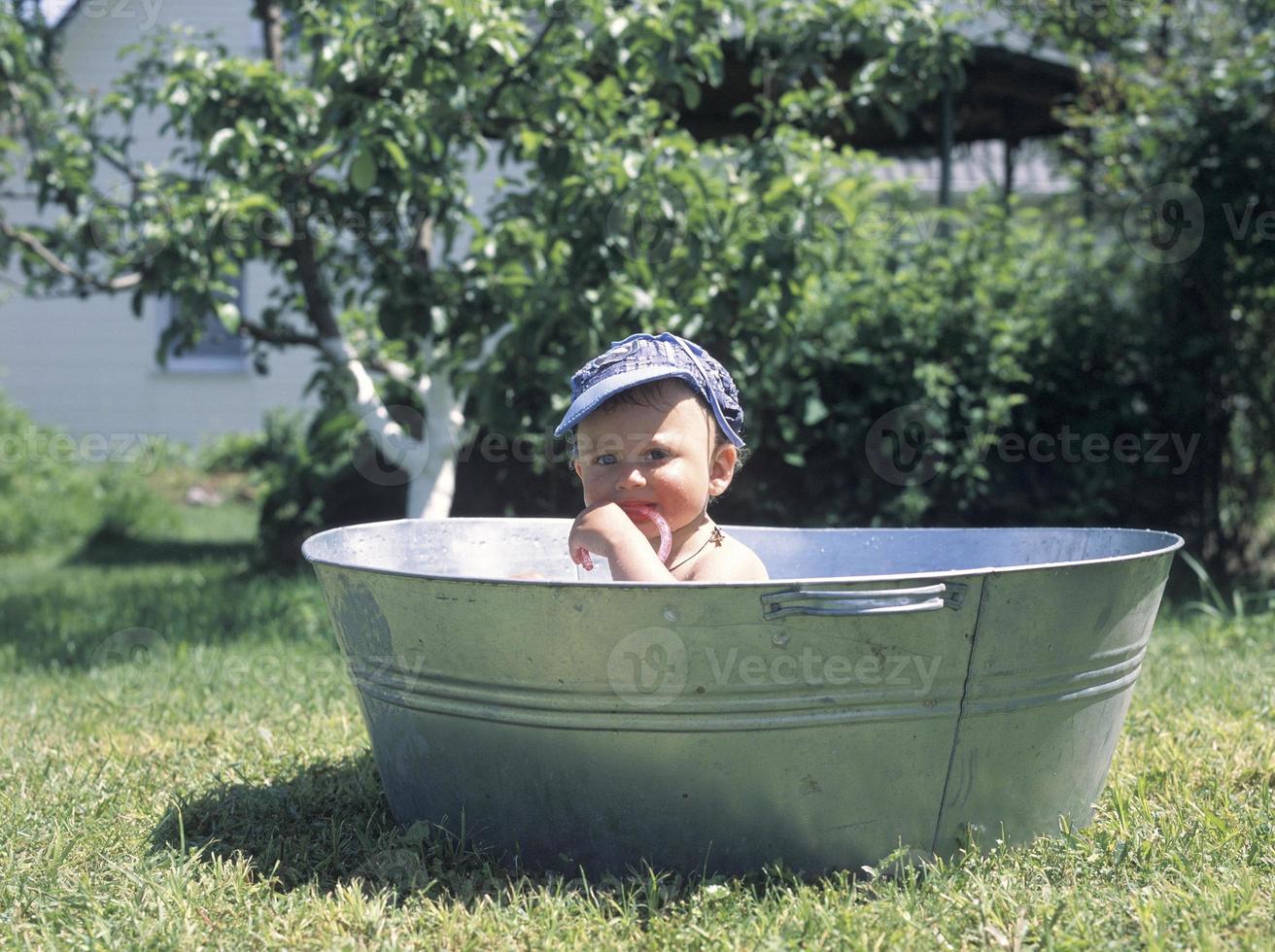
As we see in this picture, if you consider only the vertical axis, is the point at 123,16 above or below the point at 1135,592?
above

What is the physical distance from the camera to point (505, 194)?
14.9 feet

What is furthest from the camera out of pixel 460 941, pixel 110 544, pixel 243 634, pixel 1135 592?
pixel 110 544

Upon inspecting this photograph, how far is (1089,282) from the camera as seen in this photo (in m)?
5.30

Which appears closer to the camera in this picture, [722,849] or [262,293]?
[722,849]

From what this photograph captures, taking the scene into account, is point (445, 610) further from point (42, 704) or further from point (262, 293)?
point (262, 293)

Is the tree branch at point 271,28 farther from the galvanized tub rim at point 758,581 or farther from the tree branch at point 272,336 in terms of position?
the galvanized tub rim at point 758,581

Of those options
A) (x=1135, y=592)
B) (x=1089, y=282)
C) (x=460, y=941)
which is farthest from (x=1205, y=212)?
(x=460, y=941)

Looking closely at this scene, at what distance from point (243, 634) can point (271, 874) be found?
229cm

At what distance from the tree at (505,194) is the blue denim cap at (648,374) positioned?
1.66m
